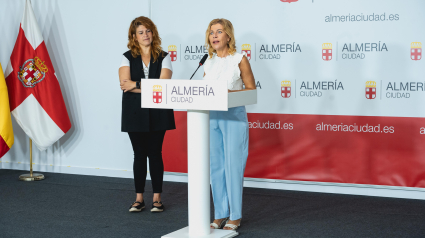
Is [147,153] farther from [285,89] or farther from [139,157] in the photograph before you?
[285,89]

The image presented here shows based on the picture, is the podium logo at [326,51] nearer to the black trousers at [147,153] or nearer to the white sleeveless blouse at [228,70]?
the white sleeveless blouse at [228,70]

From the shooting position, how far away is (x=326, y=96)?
4293mm

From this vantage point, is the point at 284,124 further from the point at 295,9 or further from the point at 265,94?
the point at 295,9

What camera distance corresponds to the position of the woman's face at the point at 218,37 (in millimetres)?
2965

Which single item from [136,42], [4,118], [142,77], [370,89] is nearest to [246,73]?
[142,77]

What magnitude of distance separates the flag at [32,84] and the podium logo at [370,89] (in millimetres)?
3164

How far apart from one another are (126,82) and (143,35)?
374 millimetres

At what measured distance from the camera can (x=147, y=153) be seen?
3615mm

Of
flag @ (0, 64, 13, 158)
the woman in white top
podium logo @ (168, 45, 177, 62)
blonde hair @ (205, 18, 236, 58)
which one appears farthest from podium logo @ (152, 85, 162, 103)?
flag @ (0, 64, 13, 158)

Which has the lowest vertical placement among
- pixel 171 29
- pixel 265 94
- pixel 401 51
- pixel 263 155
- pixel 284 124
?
pixel 263 155

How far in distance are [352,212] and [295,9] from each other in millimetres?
1904

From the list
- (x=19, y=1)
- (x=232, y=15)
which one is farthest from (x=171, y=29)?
(x=19, y=1)

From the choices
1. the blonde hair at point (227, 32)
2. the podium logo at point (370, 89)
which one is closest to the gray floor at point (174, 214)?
the podium logo at point (370, 89)

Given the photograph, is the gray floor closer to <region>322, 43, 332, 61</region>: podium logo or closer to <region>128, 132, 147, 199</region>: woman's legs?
<region>128, 132, 147, 199</region>: woman's legs
